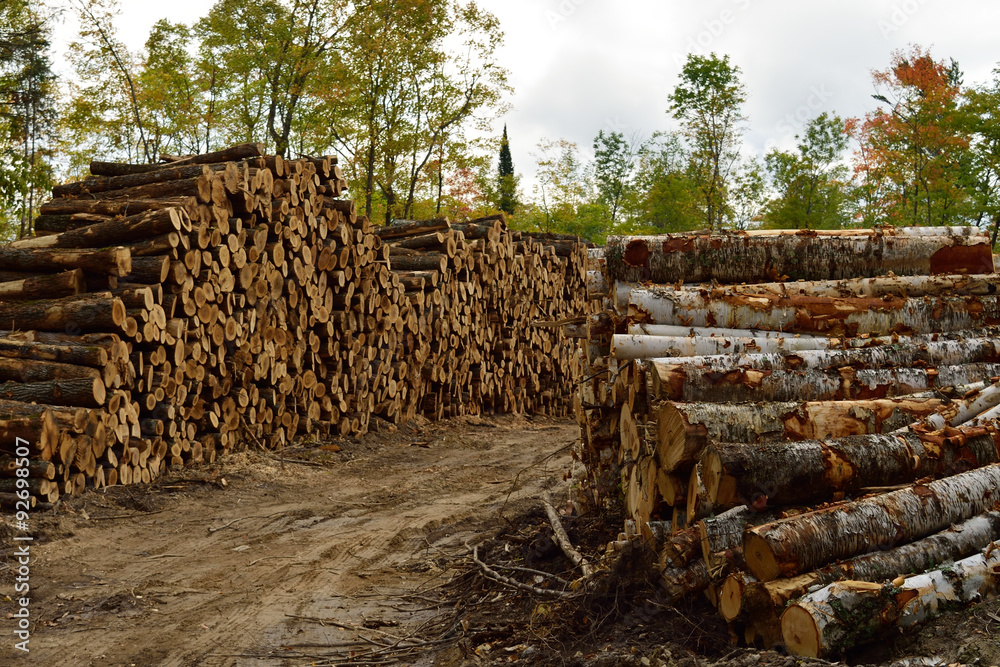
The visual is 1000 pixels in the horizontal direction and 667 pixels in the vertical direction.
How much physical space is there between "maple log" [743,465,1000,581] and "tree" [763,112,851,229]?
65.7 feet

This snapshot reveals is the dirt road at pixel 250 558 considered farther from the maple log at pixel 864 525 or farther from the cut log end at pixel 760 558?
the maple log at pixel 864 525

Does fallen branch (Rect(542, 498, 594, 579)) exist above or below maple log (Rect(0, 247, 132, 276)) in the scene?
below

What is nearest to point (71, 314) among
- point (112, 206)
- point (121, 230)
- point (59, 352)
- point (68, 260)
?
point (59, 352)

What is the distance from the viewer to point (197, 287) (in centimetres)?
776

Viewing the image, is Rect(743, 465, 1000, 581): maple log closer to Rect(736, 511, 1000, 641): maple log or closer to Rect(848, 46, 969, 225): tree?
Rect(736, 511, 1000, 641): maple log

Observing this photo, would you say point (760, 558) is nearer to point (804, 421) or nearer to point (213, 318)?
point (804, 421)

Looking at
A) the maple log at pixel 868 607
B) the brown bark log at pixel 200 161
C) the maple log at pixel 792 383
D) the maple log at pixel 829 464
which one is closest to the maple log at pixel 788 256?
the maple log at pixel 792 383

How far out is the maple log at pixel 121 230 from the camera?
7363 millimetres

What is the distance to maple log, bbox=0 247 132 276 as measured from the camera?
7016 millimetres

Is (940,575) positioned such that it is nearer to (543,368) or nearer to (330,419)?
(330,419)

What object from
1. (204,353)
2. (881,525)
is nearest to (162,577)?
(204,353)

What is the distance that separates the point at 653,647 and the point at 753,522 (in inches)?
28.4

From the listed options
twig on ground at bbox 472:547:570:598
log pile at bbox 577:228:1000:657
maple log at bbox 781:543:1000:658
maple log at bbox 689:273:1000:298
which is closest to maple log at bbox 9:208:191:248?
log pile at bbox 577:228:1000:657

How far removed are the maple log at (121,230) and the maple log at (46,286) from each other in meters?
0.54
